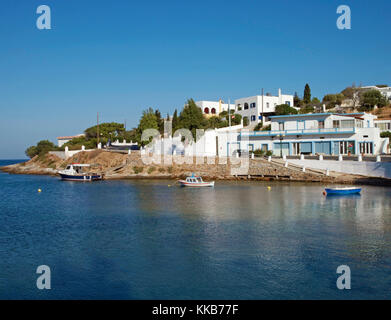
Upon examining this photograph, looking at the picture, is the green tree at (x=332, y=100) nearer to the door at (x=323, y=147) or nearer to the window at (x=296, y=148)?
the window at (x=296, y=148)

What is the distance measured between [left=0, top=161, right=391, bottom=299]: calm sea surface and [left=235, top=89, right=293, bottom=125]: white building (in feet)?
191

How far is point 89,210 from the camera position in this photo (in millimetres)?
40000

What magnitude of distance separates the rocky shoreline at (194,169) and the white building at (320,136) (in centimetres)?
772

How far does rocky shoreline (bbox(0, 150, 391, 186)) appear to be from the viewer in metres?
59.9

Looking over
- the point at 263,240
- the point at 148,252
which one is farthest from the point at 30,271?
the point at 263,240

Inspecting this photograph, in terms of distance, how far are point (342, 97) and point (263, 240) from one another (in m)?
97.5

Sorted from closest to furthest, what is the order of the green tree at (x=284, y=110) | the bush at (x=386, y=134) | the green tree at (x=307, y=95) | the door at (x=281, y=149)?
the bush at (x=386, y=134) → the door at (x=281, y=149) → the green tree at (x=284, y=110) → the green tree at (x=307, y=95)

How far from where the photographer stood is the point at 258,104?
100125 millimetres

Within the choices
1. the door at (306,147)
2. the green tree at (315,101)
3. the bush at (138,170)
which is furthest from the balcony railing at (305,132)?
the green tree at (315,101)

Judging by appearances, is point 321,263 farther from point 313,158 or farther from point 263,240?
point 313,158

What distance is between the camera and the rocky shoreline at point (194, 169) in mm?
59906

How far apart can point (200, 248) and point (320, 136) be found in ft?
166

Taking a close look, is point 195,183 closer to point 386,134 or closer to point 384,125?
point 386,134

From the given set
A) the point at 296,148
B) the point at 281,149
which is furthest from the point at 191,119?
the point at 296,148
